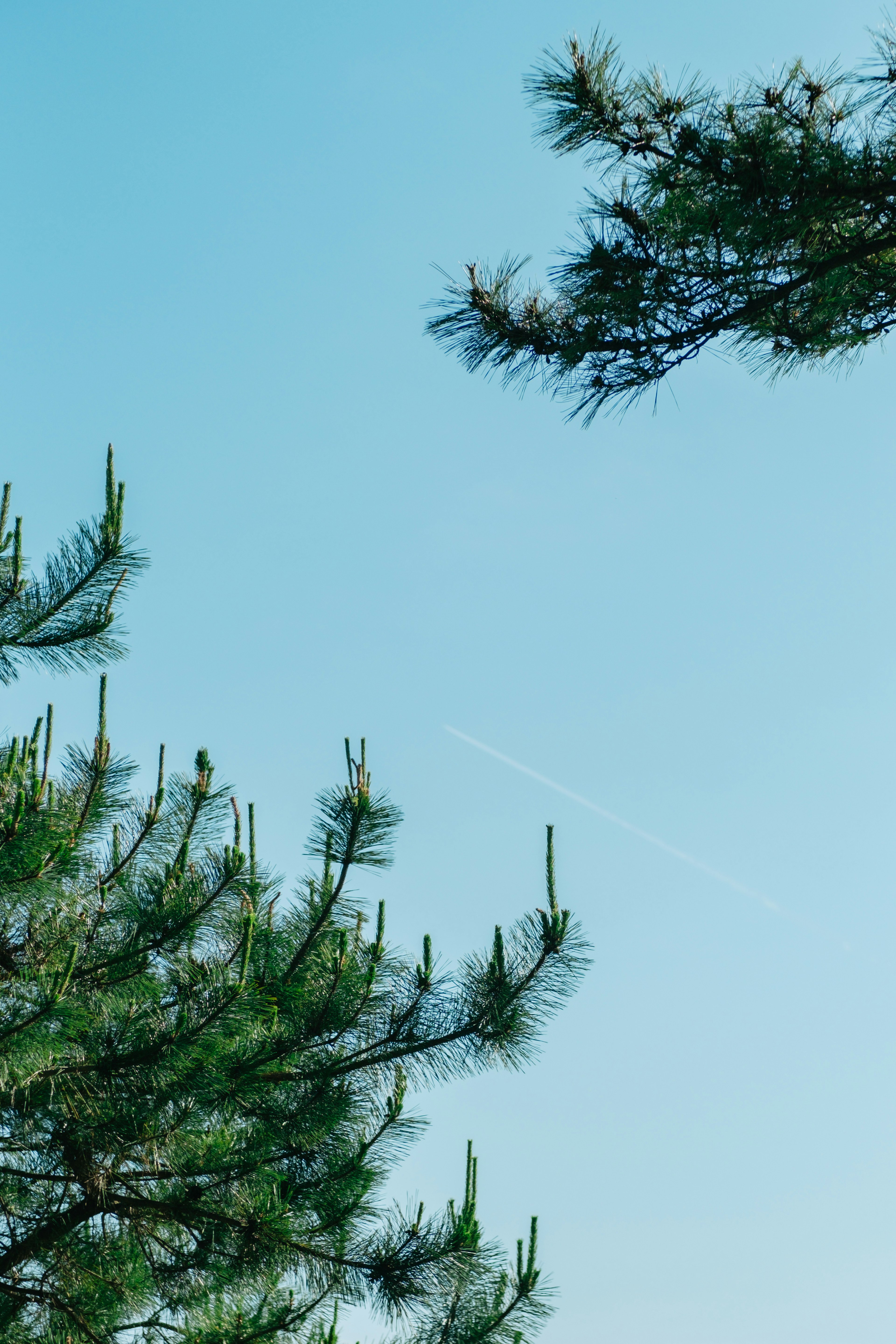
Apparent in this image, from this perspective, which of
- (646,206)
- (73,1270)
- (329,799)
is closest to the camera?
(646,206)

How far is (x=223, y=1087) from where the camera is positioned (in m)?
4.88

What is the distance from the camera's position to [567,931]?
15.5ft

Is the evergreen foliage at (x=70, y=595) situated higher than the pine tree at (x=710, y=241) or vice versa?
the pine tree at (x=710, y=241)

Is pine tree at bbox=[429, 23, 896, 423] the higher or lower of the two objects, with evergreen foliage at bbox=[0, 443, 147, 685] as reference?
higher

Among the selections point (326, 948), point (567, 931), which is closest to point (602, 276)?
point (567, 931)

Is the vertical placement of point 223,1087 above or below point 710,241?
below

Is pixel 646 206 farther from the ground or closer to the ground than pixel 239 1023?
farther from the ground

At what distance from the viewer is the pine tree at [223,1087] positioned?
461 centimetres

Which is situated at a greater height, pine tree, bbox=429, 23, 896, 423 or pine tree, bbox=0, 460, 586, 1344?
pine tree, bbox=429, 23, 896, 423

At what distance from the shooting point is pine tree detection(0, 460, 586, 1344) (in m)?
4.61

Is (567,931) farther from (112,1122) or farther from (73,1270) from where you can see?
(73,1270)

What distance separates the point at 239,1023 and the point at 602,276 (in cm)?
331

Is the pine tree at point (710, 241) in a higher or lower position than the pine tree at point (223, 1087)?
higher

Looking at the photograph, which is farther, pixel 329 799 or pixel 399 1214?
pixel 399 1214
